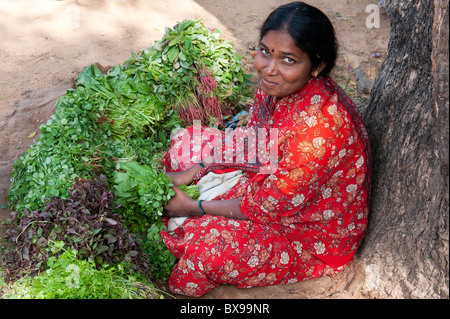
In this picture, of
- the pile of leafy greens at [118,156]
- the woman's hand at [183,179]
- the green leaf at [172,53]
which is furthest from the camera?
the green leaf at [172,53]

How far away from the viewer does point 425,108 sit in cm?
202

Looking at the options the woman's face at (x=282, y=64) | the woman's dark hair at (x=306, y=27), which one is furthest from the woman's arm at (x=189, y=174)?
the woman's dark hair at (x=306, y=27)

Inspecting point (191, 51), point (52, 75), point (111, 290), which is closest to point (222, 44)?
point (191, 51)

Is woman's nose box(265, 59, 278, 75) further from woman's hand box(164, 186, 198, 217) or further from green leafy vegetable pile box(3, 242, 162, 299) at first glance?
green leafy vegetable pile box(3, 242, 162, 299)

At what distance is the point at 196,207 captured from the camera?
2662 millimetres

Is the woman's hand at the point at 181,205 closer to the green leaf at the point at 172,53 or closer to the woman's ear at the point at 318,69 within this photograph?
the woman's ear at the point at 318,69

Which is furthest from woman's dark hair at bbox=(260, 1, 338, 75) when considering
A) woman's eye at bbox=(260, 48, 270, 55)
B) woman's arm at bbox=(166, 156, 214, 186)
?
woman's arm at bbox=(166, 156, 214, 186)

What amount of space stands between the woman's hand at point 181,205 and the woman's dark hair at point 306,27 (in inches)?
44.8

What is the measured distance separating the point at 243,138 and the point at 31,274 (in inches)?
58.6

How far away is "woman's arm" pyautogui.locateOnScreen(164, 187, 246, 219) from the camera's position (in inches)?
99.8

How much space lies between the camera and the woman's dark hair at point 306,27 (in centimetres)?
198

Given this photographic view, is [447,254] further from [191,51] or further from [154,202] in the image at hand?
[191,51]

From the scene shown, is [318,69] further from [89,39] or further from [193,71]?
[89,39]

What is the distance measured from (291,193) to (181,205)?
2.59 feet
